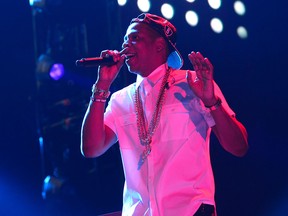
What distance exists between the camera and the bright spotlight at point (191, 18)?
318cm

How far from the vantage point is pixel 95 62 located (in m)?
1.86

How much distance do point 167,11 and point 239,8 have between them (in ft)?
1.58

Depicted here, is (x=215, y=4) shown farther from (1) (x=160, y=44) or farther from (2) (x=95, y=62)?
(2) (x=95, y=62)

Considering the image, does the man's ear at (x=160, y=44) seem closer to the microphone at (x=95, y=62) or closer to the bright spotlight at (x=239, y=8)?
the microphone at (x=95, y=62)

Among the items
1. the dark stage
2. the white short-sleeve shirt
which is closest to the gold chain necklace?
the white short-sleeve shirt

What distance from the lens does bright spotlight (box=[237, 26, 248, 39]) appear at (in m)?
3.06

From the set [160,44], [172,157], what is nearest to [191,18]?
[160,44]

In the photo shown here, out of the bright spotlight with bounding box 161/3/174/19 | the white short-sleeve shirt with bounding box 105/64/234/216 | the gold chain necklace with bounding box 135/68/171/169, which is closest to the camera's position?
the white short-sleeve shirt with bounding box 105/64/234/216

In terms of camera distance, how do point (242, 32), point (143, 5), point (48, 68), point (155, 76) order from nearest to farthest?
point (155, 76)
point (48, 68)
point (242, 32)
point (143, 5)

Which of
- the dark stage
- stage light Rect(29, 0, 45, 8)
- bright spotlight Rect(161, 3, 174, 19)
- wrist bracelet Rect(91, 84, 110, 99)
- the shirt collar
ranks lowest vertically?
the dark stage

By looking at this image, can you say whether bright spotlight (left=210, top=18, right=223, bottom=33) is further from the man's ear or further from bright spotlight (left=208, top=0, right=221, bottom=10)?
the man's ear

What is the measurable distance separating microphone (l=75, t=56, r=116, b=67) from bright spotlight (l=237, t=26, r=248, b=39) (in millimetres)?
1407

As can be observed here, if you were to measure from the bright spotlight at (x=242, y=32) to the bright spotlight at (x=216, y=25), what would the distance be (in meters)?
0.12

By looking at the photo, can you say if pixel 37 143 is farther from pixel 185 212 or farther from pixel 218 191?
pixel 185 212
